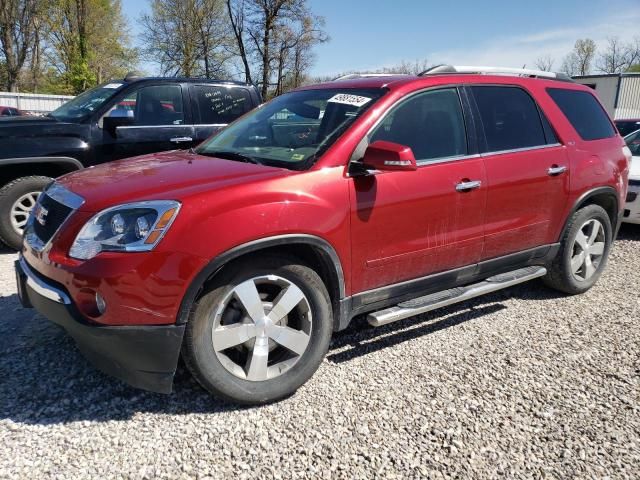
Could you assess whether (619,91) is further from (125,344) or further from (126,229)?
(125,344)

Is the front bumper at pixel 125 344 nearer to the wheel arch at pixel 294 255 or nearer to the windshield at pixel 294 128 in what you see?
the wheel arch at pixel 294 255

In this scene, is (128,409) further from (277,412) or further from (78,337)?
(277,412)

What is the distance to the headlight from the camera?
2416 millimetres

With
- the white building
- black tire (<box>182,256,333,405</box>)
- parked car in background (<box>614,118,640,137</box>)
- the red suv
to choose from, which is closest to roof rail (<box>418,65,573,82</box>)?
the red suv

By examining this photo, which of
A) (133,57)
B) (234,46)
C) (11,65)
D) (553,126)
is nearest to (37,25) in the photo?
(11,65)

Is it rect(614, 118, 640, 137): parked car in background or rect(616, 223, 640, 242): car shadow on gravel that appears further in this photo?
rect(614, 118, 640, 137): parked car in background

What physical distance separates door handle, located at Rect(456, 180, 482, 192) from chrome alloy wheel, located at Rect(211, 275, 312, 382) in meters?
1.30

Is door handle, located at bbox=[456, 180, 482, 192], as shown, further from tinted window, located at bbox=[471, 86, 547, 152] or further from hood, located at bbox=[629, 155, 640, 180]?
hood, located at bbox=[629, 155, 640, 180]

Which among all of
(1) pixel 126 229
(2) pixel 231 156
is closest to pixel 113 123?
(2) pixel 231 156

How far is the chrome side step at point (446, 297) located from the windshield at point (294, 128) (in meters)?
1.02

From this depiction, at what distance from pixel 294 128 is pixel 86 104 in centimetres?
371

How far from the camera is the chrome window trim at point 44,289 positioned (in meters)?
2.51

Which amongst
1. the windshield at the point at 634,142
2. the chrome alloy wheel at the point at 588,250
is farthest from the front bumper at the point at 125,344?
the windshield at the point at 634,142

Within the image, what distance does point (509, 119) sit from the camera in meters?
3.83
